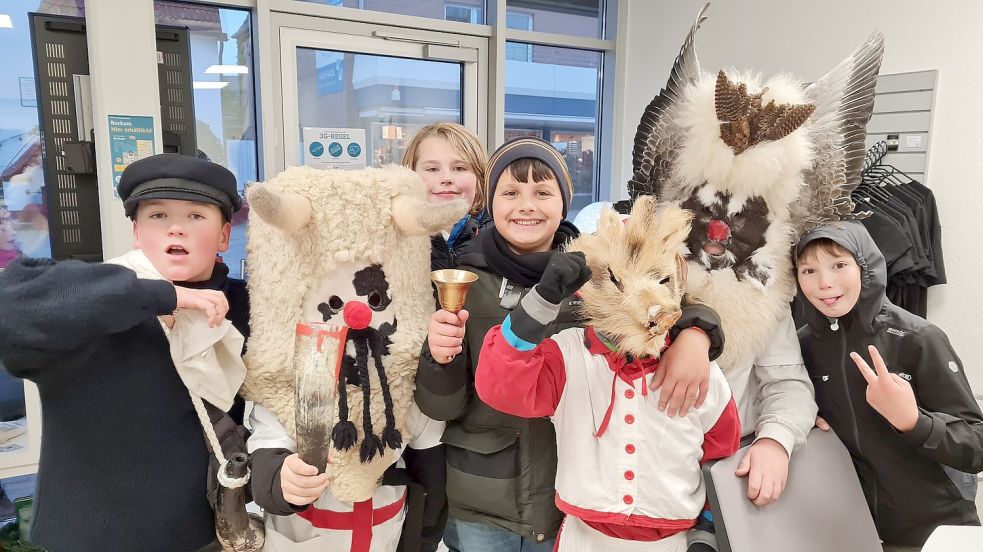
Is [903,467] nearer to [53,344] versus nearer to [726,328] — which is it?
[726,328]

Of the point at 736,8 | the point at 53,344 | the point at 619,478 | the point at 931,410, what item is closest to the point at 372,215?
the point at 53,344

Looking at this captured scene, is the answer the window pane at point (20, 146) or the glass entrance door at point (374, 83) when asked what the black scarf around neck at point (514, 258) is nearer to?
A: the window pane at point (20, 146)

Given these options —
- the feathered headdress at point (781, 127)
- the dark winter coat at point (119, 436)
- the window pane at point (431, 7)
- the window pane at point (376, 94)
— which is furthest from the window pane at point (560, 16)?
the dark winter coat at point (119, 436)

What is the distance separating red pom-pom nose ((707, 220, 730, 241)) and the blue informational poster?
2094 millimetres

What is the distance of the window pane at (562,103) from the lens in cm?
409

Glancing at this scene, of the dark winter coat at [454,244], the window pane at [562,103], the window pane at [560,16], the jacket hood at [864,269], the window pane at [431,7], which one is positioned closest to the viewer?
the jacket hood at [864,269]

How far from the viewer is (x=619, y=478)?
3.63ft

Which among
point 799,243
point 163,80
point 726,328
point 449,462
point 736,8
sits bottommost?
point 449,462

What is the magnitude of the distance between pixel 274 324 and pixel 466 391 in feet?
1.24

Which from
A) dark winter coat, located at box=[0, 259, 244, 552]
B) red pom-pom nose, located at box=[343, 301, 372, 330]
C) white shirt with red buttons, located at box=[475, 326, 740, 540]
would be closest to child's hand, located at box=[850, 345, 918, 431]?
white shirt with red buttons, located at box=[475, 326, 740, 540]

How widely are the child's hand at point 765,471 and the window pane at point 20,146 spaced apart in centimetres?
263

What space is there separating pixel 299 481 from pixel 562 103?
3.76 m

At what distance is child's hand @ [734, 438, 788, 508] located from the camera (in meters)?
1.17

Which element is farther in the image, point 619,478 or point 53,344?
point 619,478
